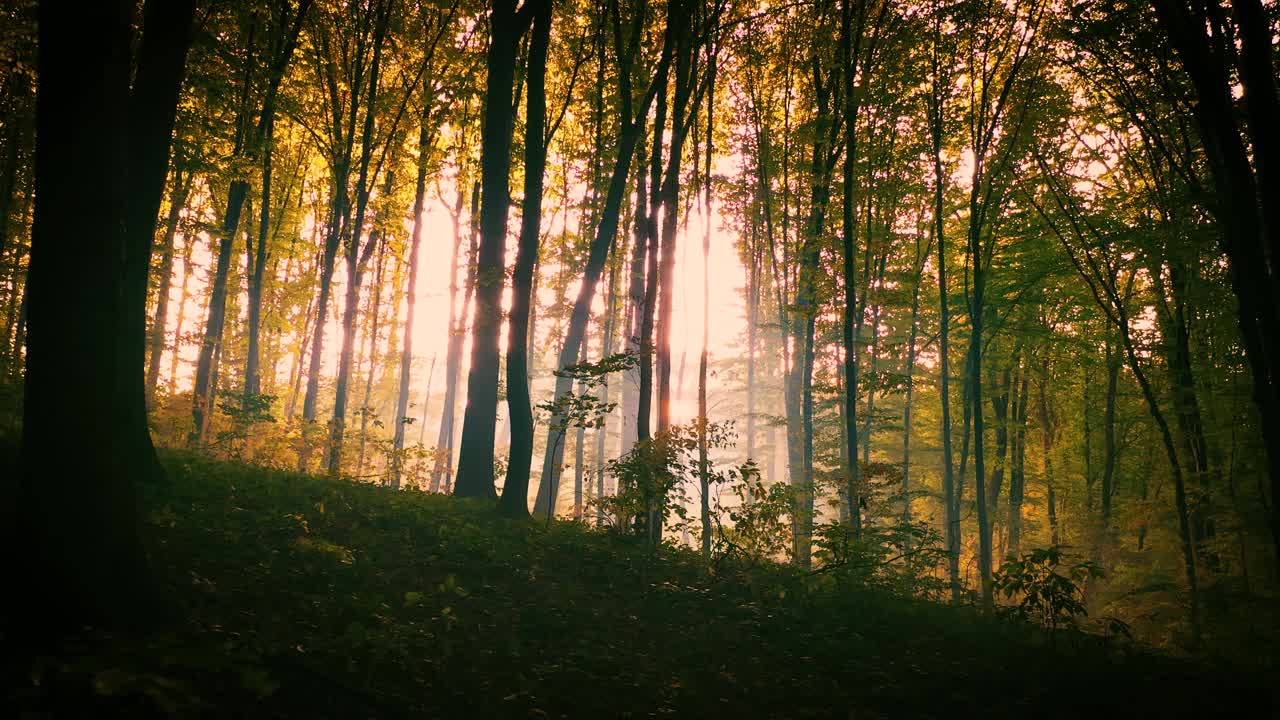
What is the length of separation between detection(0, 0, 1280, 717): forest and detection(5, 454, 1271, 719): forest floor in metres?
0.05

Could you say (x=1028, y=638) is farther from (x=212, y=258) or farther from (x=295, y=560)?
(x=212, y=258)

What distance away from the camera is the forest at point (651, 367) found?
357cm

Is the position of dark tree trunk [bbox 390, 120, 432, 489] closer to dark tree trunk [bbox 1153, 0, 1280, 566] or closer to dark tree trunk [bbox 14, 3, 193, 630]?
dark tree trunk [bbox 14, 3, 193, 630]

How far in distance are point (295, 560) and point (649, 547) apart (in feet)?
17.1

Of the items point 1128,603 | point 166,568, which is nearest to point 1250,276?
point 1128,603

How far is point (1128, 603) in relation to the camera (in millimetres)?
13406

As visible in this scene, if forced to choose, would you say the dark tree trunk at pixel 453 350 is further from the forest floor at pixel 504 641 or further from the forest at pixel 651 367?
the forest floor at pixel 504 641

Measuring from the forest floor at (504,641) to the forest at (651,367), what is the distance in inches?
1.9

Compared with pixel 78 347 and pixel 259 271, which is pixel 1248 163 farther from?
pixel 259 271

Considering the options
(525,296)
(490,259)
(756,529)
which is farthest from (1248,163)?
(490,259)

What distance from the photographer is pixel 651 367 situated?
974 cm

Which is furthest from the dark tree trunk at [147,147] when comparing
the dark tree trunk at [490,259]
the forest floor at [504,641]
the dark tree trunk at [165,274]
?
the dark tree trunk at [165,274]

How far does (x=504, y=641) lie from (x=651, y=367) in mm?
5561

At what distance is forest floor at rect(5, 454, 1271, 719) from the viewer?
3410mm
